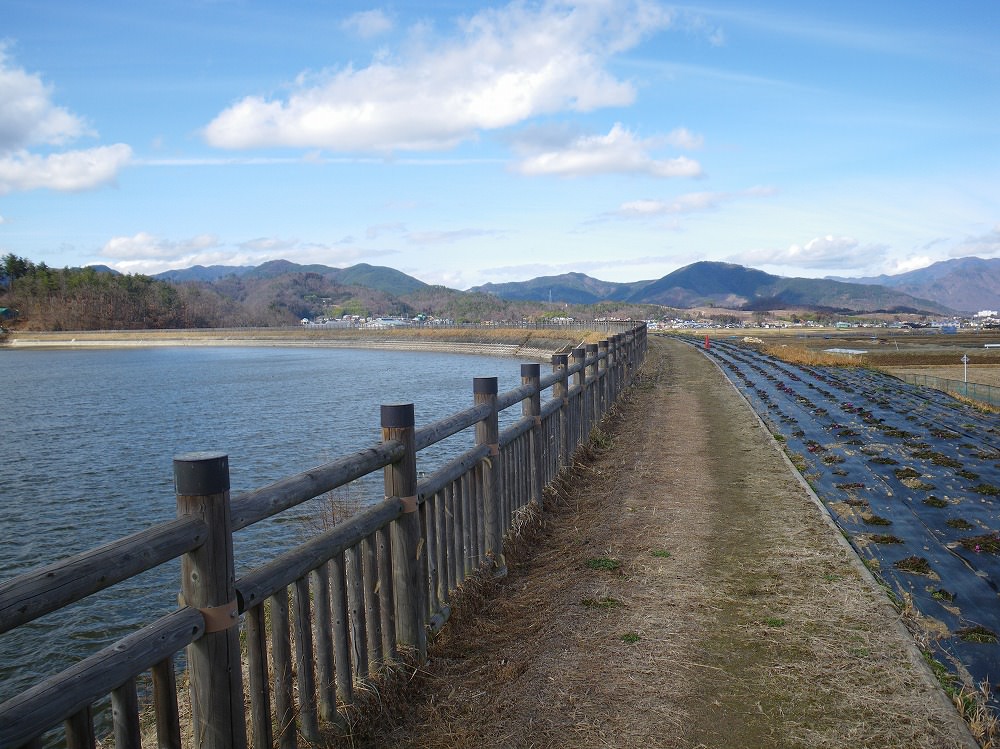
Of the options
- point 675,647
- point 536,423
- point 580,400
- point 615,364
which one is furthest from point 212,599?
point 615,364

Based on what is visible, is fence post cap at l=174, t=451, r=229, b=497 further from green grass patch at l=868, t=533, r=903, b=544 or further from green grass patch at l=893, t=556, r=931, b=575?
green grass patch at l=868, t=533, r=903, b=544

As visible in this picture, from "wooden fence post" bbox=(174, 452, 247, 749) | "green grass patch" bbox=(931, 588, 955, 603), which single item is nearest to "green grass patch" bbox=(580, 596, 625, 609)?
"green grass patch" bbox=(931, 588, 955, 603)

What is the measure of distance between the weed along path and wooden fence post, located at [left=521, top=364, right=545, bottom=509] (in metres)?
0.38

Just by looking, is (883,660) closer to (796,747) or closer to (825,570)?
(796,747)

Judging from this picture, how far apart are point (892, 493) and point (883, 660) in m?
4.99

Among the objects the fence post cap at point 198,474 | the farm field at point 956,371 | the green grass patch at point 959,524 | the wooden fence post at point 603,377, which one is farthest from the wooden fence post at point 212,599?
the farm field at point 956,371

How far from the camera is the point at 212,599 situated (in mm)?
2873

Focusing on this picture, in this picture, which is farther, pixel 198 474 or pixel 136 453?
pixel 136 453

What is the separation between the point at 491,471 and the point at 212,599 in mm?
3492

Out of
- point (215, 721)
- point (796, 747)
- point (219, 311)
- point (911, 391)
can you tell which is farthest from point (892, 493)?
point (219, 311)

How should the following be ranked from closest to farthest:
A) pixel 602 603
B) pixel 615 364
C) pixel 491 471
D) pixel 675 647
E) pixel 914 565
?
pixel 675 647, pixel 602 603, pixel 491 471, pixel 914 565, pixel 615 364

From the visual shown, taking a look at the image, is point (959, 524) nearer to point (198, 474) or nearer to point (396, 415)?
point (396, 415)

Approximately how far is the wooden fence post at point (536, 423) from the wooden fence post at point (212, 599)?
16.3 ft

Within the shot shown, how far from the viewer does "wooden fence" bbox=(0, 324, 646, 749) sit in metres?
2.34
